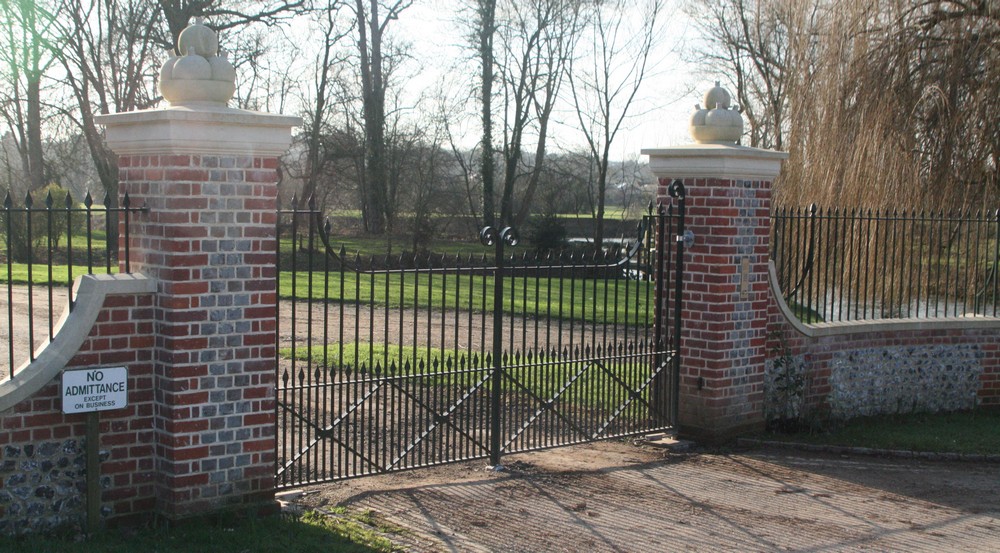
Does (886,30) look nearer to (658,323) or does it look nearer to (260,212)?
(658,323)

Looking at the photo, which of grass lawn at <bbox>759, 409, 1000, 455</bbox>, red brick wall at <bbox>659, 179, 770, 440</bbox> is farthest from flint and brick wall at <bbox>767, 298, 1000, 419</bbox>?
red brick wall at <bbox>659, 179, 770, 440</bbox>

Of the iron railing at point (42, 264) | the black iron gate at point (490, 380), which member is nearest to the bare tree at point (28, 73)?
the iron railing at point (42, 264)

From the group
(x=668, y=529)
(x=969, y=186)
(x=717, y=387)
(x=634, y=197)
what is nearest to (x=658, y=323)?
(x=717, y=387)

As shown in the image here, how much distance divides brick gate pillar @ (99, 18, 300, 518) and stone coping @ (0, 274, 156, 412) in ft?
0.64

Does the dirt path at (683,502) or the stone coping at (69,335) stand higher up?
the stone coping at (69,335)

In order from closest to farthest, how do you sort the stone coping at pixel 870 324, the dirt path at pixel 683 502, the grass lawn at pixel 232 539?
the grass lawn at pixel 232 539 → the dirt path at pixel 683 502 → the stone coping at pixel 870 324

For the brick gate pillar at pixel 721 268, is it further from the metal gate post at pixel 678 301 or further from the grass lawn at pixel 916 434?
the grass lawn at pixel 916 434

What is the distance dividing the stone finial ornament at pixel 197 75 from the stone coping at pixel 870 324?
4837 mm

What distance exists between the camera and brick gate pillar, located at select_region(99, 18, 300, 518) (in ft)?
16.6

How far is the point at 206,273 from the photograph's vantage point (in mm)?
5137

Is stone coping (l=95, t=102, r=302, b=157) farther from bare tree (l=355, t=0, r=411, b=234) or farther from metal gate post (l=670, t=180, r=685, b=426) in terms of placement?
bare tree (l=355, t=0, r=411, b=234)

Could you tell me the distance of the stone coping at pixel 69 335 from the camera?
188 inches

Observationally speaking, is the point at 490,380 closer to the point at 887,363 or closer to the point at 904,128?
the point at 887,363

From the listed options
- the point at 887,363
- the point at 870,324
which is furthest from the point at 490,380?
the point at 887,363
